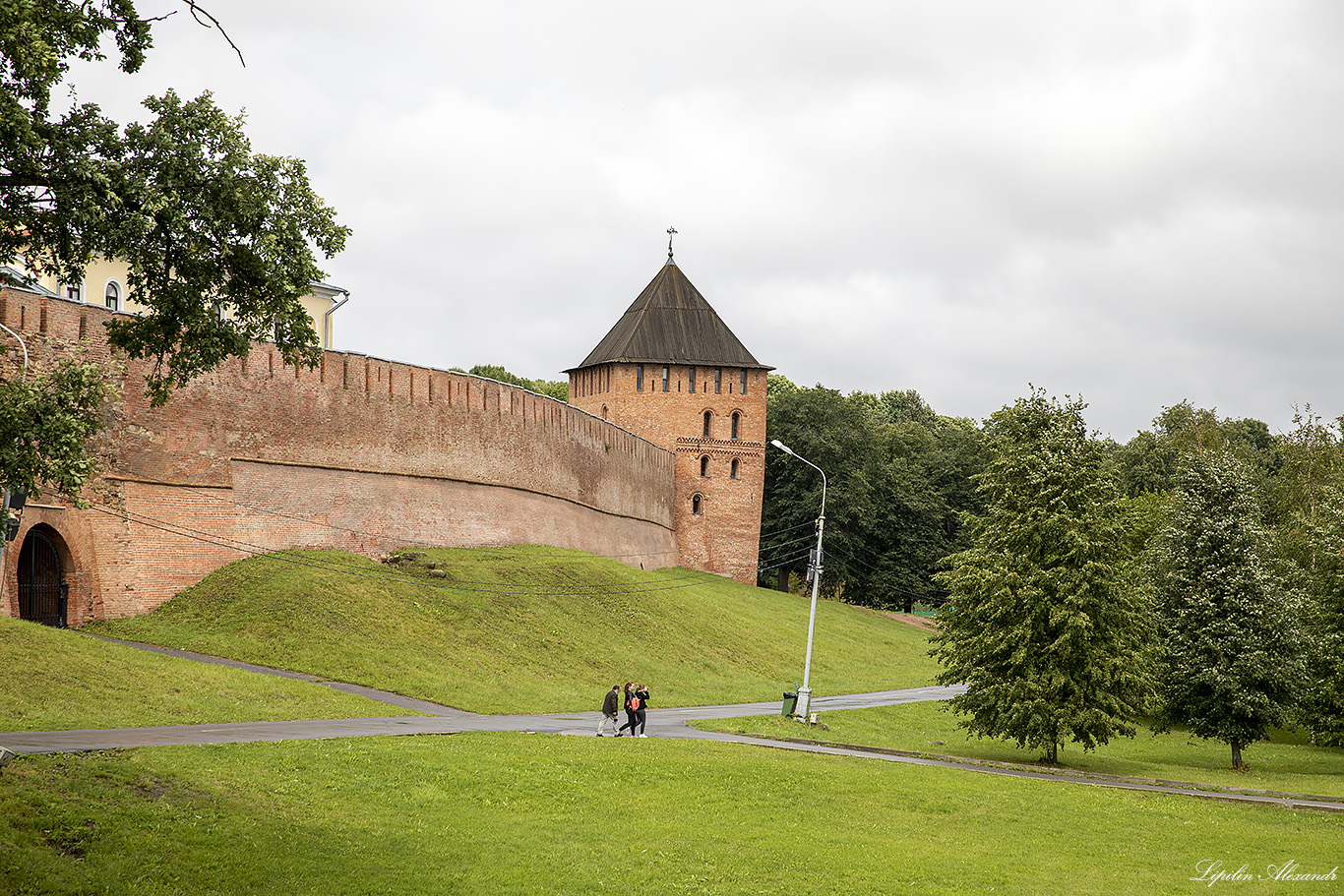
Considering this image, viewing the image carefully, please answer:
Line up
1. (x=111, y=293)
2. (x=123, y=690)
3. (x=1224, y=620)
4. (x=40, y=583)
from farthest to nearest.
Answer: (x=111, y=293)
(x=1224, y=620)
(x=40, y=583)
(x=123, y=690)

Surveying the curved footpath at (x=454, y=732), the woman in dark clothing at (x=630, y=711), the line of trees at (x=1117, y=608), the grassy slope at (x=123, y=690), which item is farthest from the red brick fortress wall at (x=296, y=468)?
the line of trees at (x=1117, y=608)

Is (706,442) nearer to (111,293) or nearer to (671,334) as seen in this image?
(671,334)

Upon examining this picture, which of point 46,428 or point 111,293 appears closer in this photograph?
point 46,428

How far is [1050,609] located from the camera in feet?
79.0

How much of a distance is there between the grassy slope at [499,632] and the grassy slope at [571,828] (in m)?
8.48

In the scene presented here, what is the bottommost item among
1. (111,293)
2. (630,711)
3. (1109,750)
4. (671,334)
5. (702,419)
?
(1109,750)

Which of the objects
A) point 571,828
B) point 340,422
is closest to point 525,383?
point 340,422

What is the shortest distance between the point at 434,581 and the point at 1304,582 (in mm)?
24091

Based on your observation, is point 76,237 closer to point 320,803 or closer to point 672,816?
point 320,803

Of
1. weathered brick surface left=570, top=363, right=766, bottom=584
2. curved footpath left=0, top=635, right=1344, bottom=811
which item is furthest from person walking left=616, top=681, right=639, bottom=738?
weathered brick surface left=570, top=363, right=766, bottom=584

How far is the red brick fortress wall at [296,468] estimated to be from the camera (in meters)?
27.6

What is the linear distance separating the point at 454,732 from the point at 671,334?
42.7 m

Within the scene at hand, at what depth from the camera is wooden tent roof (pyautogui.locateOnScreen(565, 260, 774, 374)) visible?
60.5 metres

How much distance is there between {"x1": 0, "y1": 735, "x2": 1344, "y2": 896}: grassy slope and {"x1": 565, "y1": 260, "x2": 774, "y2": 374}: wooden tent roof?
4222 cm
